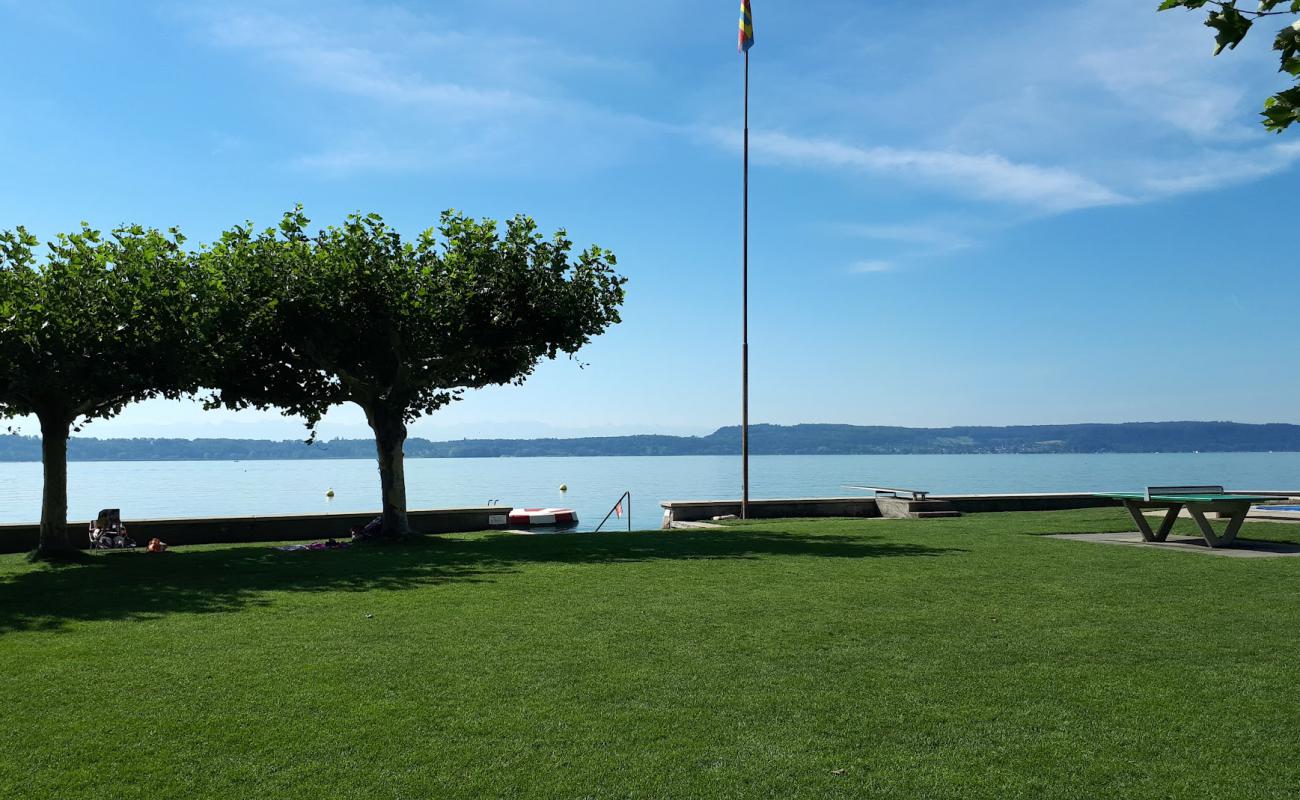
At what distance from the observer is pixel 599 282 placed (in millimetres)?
22906

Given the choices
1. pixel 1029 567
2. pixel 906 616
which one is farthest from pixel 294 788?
pixel 1029 567

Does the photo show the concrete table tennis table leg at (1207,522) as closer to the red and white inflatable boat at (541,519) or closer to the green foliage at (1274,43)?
the green foliage at (1274,43)

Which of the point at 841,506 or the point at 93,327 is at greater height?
the point at 93,327

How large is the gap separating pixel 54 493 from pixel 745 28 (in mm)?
23154

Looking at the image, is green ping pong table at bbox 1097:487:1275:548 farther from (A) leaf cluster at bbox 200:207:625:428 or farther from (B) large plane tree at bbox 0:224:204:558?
(B) large plane tree at bbox 0:224:204:558

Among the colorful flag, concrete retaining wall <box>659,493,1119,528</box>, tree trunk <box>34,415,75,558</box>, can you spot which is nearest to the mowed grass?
tree trunk <box>34,415,75,558</box>

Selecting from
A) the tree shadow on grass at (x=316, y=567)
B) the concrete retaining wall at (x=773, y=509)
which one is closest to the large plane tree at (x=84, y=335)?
the tree shadow on grass at (x=316, y=567)

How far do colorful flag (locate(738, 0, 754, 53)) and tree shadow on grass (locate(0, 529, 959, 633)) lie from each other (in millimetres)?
16232

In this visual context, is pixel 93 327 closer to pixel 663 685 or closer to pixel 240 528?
pixel 240 528

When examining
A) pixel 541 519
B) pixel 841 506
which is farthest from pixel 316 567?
pixel 541 519

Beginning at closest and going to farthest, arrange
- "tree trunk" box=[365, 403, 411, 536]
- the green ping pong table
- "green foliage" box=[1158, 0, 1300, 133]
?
"green foliage" box=[1158, 0, 1300, 133], the green ping pong table, "tree trunk" box=[365, 403, 411, 536]

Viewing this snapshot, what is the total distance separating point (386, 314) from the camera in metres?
21.4

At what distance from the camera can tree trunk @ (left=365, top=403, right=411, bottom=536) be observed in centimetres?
2172

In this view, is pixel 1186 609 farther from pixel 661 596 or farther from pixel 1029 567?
pixel 661 596
